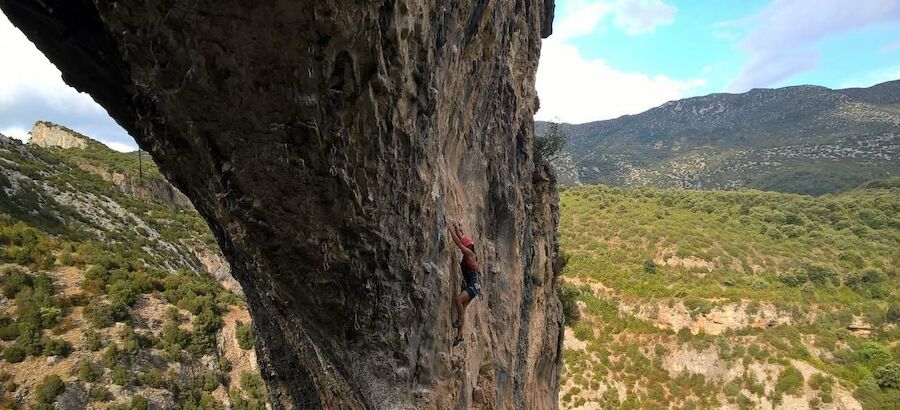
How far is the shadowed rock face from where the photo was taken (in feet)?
14.8

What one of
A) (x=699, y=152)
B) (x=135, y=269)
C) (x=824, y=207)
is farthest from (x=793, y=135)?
(x=135, y=269)

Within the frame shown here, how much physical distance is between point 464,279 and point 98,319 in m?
23.4

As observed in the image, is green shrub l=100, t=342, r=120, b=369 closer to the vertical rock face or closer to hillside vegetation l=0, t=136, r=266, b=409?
hillside vegetation l=0, t=136, r=266, b=409

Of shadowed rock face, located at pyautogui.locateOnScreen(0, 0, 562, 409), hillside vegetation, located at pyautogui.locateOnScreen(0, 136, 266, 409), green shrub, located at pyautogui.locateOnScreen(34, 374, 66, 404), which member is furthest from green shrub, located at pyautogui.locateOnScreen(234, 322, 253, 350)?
shadowed rock face, located at pyautogui.locateOnScreen(0, 0, 562, 409)

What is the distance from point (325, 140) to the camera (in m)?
5.25

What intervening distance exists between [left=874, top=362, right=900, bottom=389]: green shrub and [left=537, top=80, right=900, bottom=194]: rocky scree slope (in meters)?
68.2

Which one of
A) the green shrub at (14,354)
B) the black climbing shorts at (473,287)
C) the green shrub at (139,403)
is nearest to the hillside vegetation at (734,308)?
the green shrub at (139,403)

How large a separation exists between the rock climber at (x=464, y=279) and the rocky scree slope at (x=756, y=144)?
101998 millimetres

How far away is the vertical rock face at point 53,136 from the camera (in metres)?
78.5

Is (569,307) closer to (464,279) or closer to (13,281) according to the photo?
(464,279)

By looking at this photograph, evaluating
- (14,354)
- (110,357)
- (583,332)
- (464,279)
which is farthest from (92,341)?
(583,332)

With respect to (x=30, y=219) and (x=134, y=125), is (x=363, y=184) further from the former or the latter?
(x=30, y=219)

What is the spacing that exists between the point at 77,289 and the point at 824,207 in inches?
3030

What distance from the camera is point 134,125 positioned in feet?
19.2
